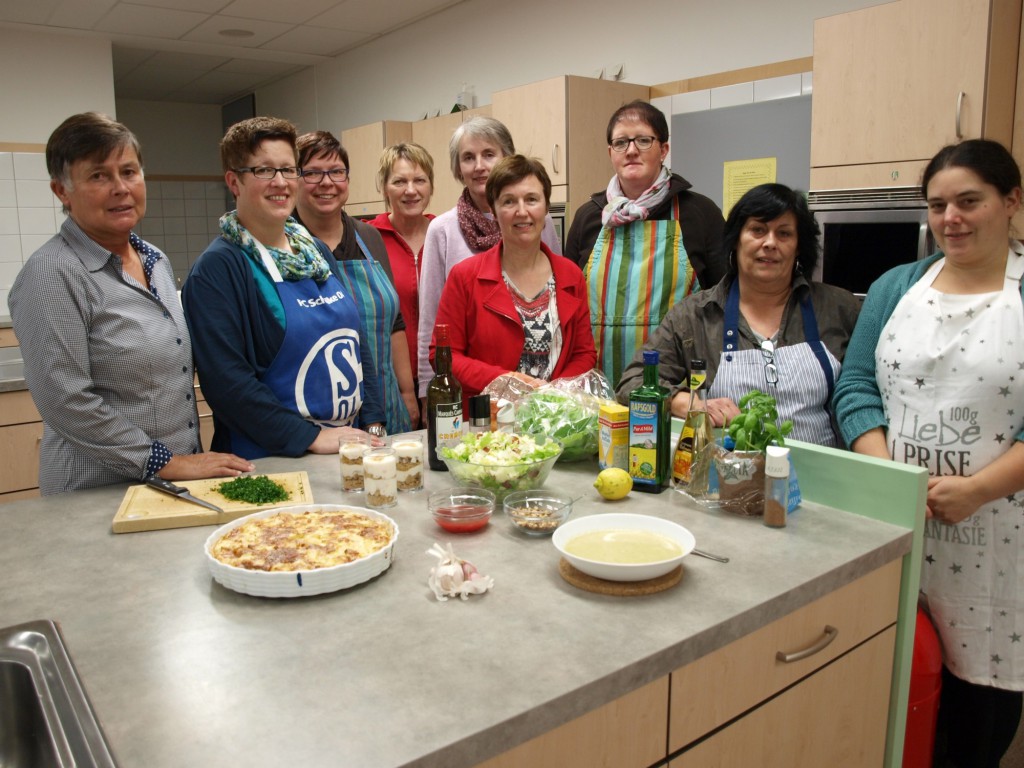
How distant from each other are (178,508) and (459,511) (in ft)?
1.76

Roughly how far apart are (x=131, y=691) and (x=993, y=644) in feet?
5.69

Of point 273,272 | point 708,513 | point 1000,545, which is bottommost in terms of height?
point 1000,545

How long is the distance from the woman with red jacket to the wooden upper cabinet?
357 centimetres

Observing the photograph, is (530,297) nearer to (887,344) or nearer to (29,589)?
(887,344)

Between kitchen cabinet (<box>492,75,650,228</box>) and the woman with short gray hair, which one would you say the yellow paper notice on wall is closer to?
kitchen cabinet (<box>492,75,650,228</box>)

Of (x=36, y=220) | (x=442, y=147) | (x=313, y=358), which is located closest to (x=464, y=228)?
(x=313, y=358)

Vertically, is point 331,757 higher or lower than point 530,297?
lower

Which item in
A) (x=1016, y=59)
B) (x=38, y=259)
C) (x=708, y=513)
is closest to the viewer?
(x=708, y=513)

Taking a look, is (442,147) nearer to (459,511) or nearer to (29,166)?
(29,166)

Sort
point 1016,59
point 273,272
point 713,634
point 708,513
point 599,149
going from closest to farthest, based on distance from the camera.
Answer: point 713,634 → point 708,513 → point 273,272 → point 1016,59 → point 599,149

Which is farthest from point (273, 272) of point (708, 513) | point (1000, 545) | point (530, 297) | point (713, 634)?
point (1000, 545)

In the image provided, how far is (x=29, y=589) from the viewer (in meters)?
1.24

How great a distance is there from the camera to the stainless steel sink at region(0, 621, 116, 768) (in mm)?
905

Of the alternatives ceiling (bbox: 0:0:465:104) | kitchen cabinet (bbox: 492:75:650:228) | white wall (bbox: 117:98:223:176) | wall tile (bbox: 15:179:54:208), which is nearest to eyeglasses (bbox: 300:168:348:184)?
kitchen cabinet (bbox: 492:75:650:228)
